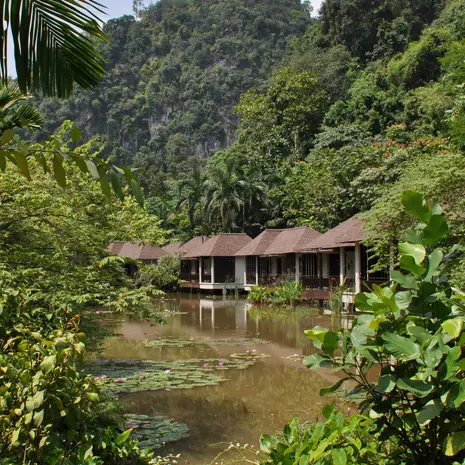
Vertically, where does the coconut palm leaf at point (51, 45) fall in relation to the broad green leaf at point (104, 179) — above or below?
above

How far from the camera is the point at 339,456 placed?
3018mm

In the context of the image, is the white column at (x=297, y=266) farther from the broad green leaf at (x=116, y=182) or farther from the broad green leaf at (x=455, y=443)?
the broad green leaf at (x=116, y=182)

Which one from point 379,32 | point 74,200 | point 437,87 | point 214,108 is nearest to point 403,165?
point 437,87

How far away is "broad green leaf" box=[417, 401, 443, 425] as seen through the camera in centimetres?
262

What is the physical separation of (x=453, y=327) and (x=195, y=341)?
14.8m

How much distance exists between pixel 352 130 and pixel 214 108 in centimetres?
5459

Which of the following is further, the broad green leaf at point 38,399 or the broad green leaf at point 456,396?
the broad green leaf at point 38,399

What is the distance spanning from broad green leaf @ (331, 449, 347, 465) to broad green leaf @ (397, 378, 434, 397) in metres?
0.56

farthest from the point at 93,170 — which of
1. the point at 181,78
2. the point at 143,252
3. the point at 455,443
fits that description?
the point at 181,78

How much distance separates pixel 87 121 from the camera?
10100cm

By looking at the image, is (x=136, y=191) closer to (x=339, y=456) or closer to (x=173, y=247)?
(x=339, y=456)

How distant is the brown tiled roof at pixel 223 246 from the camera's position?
36312 mm

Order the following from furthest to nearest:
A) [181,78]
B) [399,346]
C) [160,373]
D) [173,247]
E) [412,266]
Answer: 1. [181,78]
2. [173,247]
3. [160,373]
4. [412,266]
5. [399,346]

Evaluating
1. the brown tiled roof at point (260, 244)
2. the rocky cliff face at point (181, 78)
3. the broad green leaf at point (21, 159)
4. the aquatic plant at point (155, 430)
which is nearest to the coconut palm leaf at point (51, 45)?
the broad green leaf at point (21, 159)
